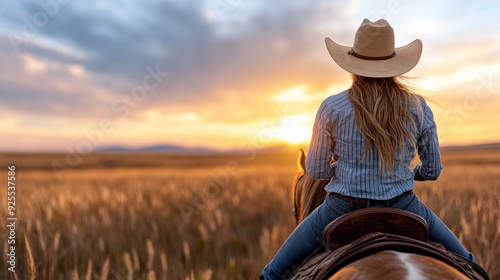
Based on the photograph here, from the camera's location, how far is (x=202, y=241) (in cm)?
592

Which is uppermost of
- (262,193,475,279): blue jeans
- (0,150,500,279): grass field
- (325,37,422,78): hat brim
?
(325,37,422,78): hat brim

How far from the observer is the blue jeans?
7.79 ft

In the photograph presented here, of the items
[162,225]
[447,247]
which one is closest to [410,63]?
[447,247]

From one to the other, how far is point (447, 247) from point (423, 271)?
2.97 ft

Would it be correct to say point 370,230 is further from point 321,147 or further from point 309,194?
point 309,194

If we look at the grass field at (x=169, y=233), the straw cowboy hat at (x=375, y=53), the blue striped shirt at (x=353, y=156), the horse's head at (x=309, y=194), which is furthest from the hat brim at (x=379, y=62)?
the grass field at (x=169, y=233)

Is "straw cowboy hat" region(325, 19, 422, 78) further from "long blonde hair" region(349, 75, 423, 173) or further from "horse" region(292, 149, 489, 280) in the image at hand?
"horse" region(292, 149, 489, 280)

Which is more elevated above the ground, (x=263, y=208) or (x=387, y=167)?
(x=387, y=167)

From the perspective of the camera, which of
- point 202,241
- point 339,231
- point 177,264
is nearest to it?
point 339,231

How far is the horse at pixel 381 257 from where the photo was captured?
5.33 ft

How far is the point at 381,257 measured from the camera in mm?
1741

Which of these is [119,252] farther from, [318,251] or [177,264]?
[318,251]

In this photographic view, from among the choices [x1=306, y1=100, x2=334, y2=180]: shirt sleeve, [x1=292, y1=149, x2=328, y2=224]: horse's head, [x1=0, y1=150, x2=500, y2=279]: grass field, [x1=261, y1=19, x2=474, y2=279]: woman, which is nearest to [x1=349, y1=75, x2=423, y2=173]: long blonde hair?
[x1=261, y1=19, x2=474, y2=279]: woman

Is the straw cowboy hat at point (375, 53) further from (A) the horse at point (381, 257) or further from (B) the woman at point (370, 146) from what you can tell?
(A) the horse at point (381, 257)
